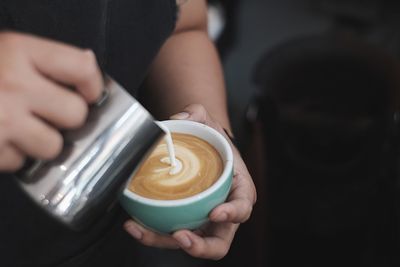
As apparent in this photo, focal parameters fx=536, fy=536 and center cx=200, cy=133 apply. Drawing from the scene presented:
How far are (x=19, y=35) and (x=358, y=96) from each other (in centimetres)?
149

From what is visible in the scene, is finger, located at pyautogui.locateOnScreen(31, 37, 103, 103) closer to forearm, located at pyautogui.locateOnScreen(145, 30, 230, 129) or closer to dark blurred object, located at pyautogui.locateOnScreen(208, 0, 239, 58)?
forearm, located at pyautogui.locateOnScreen(145, 30, 230, 129)

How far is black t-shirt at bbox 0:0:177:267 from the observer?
0.68 m

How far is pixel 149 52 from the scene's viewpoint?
83 centimetres

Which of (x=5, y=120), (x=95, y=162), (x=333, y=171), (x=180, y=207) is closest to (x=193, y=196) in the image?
(x=180, y=207)

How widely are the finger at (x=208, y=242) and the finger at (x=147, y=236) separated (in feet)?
0.11

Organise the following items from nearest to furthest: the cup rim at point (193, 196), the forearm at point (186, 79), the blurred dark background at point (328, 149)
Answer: the cup rim at point (193, 196) → the forearm at point (186, 79) → the blurred dark background at point (328, 149)

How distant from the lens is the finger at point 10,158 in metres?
0.46

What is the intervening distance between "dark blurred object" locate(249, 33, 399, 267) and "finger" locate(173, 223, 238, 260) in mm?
745

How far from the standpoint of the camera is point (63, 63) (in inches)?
18.1

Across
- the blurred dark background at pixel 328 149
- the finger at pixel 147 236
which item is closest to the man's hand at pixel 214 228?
the finger at pixel 147 236

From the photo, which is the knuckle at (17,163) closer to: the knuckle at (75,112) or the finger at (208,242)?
the knuckle at (75,112)

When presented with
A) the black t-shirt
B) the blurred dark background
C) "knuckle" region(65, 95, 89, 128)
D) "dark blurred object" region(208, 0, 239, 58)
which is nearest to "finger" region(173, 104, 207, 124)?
the black t-shirt

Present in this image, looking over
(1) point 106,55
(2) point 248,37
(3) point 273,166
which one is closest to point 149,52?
(1) point 106,55

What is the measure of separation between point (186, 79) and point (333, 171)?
0.79 meters
